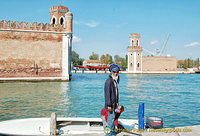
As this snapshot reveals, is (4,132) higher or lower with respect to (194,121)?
higher

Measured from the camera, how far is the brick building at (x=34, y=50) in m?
20.5

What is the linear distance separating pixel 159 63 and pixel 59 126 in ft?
214

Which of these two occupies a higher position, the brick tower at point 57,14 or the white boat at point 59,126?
the brick tower at point 57,14

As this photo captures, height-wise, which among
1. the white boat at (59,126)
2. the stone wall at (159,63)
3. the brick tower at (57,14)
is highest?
the brick tower at (57,14)

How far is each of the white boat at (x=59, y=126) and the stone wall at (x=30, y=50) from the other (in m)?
16.2

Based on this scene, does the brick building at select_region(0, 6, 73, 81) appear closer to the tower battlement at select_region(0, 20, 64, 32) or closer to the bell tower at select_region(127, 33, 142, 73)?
the tower battlement at select_region(0, 20, 64, 32)

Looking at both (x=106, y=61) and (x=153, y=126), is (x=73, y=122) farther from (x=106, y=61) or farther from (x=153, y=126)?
(x=106, y=61)

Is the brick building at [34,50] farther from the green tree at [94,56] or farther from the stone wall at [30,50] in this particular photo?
the green tree at [94,56]

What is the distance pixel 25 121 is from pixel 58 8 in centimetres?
2196

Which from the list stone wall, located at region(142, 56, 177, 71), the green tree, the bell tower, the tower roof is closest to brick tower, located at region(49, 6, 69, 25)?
the tower roof

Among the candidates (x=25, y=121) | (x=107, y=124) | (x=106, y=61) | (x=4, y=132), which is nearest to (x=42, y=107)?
(x=25, y=121)

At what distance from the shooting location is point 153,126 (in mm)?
4816

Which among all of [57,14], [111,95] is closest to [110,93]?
[111,95]

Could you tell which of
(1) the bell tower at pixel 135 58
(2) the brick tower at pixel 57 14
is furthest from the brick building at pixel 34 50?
(1) the bell tower at pixel 135 58
